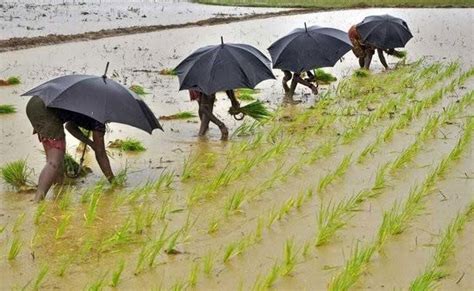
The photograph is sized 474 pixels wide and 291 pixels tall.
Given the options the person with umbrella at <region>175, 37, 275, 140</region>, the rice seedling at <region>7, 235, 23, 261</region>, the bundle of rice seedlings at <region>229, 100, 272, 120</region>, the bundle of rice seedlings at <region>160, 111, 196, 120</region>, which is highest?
the person with umbrella at <region>175, 37, 275, 140</region>

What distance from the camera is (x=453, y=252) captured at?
13.3 feet

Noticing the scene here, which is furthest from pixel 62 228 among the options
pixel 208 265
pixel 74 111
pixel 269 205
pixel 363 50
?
pixel 363 50

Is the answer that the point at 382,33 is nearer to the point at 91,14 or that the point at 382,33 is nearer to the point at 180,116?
the point at 180,116

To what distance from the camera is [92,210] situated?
440 cm

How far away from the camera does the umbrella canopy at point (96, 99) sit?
4.78 metres

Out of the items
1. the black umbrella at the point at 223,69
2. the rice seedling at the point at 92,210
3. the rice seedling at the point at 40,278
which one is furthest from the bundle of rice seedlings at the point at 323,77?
the rice seedling at the point at 40,278

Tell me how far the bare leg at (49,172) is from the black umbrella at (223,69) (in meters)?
1.97

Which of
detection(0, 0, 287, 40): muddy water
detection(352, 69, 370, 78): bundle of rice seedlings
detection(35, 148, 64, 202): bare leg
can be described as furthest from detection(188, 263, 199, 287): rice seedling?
detection(0, 0, 287, 40): muddy water

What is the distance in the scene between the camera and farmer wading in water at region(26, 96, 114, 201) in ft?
16.1

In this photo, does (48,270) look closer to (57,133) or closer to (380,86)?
(57,133)

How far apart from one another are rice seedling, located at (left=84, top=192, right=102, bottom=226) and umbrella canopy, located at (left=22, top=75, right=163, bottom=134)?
1.74 ft

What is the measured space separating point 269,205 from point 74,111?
1541 millimetres

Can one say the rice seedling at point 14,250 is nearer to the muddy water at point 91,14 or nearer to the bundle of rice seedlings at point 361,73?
the bundle of rice seedlings at point 361,73

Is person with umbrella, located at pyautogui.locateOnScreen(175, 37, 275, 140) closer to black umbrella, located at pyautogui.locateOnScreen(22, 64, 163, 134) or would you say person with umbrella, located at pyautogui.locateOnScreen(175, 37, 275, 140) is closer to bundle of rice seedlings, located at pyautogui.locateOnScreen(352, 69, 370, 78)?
black umbrella, located at pyautogui.locateOnScreen(22, 64, 163, 134)
